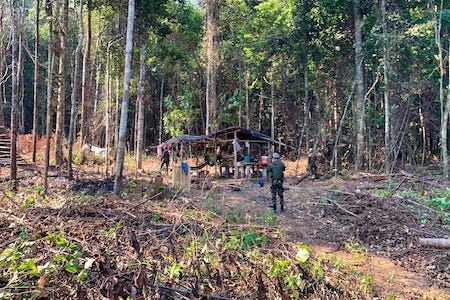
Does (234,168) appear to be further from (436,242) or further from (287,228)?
(436,242)

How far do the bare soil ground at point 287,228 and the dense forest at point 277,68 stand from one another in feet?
11.8

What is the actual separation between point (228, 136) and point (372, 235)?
496 inches

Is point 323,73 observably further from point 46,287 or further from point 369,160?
point 46,287

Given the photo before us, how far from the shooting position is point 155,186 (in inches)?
455

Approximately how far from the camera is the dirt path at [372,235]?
232 inches

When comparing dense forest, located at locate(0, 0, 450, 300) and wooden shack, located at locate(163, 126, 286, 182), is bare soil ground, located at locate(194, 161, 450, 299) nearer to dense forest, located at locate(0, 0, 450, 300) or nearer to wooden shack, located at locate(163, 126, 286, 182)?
dense forest, located at locate(0, 0, 450, 300)

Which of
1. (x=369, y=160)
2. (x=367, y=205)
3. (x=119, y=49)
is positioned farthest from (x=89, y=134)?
(x=367, y=205)

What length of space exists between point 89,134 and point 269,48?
1605 centimetres

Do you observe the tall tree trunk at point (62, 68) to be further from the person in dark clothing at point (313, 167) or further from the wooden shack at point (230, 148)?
the person in dark clothing at point (313, 167)

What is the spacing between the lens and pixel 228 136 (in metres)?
20.1

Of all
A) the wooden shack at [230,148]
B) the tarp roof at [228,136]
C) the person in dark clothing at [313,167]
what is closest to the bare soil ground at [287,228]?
the person in dark clothing at [313,167]

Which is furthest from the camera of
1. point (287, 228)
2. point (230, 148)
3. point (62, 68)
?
point (230, 148)

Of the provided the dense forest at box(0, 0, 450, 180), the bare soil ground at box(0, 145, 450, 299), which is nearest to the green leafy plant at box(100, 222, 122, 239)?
the bare soil ground at box(0, 145, 450, 299)

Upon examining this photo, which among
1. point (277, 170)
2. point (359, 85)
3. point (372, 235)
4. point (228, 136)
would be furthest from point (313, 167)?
point (372, 235)
